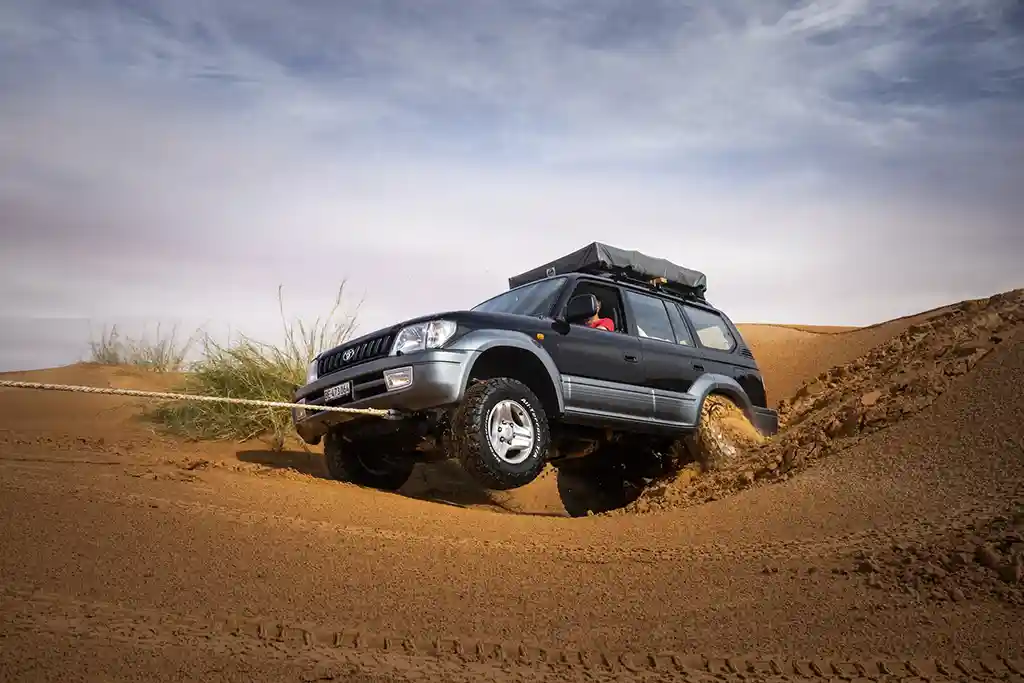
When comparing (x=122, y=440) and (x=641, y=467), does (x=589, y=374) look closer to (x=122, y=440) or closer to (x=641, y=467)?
(x=641, y=467)

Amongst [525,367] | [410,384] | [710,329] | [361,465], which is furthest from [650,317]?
[361,465]

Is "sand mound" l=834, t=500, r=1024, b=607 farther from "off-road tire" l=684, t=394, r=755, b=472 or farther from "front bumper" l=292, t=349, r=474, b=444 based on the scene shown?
"off-road tire" l=684, t=394, r=755, b=472

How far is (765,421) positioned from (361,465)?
3.74m

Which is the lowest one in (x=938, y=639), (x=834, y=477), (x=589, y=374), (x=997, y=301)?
(x=938, y=639)

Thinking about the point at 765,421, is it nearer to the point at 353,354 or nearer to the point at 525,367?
the point at 525,367

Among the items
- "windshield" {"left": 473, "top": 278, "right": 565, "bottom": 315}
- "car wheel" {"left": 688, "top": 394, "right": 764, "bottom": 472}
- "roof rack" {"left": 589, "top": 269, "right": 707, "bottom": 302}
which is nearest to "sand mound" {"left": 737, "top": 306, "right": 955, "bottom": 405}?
"roof rack" {"left": 589, "top": 269, "right": 707, "bottom": 302}

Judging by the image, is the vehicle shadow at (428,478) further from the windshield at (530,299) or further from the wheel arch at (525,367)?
the wheel arch at (525,367)

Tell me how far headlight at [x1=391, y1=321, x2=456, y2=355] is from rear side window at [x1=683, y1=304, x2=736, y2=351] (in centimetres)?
301

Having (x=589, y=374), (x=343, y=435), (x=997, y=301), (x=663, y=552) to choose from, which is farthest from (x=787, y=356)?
(x=663, y=552)

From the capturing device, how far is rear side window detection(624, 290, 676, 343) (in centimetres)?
704

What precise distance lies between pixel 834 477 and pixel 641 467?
255 centimetres

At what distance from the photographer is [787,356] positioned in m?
13.3

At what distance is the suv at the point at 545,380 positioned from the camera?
540 centimetres

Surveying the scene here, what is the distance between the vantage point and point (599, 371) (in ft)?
20.9
